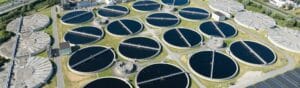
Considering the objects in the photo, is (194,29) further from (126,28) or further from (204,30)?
(126,28)

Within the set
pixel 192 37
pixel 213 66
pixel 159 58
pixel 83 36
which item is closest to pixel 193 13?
pixel 192 37

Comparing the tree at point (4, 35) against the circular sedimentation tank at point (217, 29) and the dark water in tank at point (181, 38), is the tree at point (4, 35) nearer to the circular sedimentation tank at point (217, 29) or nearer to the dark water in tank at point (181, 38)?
the dark water in tank at point (181, 38)

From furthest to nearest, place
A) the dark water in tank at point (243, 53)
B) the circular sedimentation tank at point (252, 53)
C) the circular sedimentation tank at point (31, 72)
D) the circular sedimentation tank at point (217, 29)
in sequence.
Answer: the circular sedimentation tank at point (217, 29) → the dark water in tank at point (243, 53) → the circular sedimentation tank at point (252, 53) → the circular sedimentation tank at point (31, 72)

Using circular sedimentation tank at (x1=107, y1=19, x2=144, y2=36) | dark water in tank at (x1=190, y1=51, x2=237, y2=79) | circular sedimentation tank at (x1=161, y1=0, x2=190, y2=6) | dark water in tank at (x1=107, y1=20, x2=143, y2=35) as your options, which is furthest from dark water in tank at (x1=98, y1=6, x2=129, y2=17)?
dark water in tank at (x1=190, y1=51, x2=237, y2=79)

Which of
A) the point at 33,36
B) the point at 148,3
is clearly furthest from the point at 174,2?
the point at 33,36

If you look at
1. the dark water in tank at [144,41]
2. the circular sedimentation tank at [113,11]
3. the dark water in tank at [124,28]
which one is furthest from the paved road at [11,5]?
the dark water in tank at [144,41]
